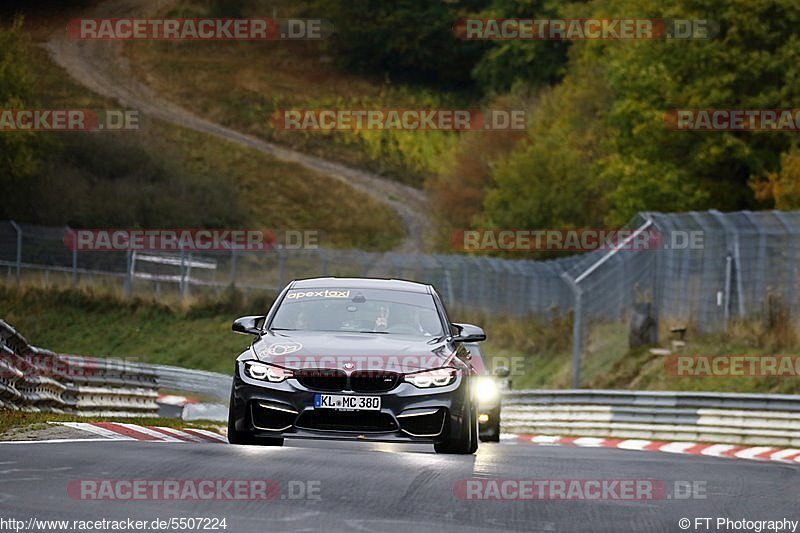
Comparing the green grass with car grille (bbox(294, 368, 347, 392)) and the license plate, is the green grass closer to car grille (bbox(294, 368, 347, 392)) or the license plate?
car grille (bbox(294, 368, 347, 392))

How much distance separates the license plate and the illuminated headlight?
7.81ft

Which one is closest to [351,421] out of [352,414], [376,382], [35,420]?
[352,414]

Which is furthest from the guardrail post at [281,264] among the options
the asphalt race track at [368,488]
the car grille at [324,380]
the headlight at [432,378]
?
the car grille at [324,380]

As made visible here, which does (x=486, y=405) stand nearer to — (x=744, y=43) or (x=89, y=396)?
(x=89, y=396)

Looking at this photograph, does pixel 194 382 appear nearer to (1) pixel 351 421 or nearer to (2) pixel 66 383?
(2) pixel 66 383

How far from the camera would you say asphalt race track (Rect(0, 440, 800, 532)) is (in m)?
10.5

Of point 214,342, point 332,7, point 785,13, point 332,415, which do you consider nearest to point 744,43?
point 785,13

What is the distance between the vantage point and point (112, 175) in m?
81.2

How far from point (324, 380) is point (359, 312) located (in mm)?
1406

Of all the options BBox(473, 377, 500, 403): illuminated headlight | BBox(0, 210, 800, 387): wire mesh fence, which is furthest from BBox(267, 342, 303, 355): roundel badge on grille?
BBox(0, 210, 800, 387): wire mesh fence

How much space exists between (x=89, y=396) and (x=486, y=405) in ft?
29.0

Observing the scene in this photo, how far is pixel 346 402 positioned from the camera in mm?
14281

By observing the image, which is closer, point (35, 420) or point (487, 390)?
point (35, 420)

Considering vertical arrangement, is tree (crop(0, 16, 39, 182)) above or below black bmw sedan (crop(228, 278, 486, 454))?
above
